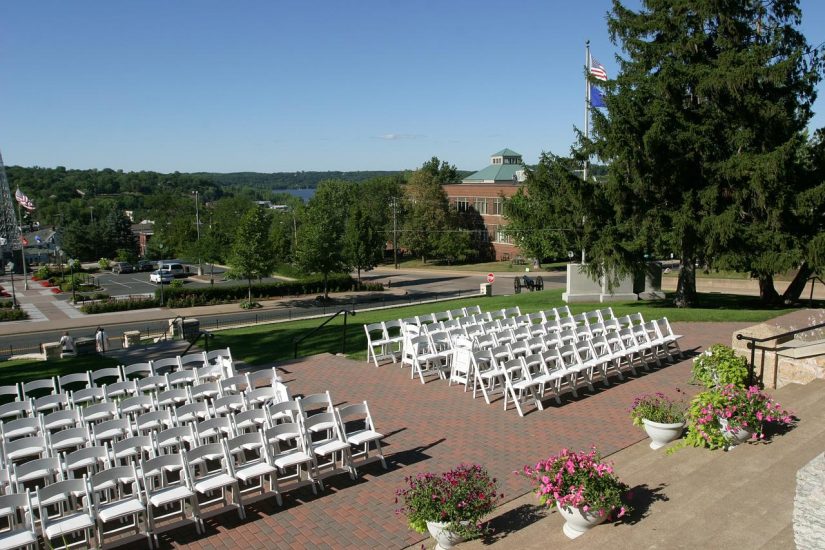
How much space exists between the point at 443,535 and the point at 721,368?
6.40 m

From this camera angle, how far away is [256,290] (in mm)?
47844

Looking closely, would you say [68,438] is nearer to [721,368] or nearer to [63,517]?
[63,517]

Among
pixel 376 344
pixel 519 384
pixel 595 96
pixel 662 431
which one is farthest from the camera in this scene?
pixel 595 96

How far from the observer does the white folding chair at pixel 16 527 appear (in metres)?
6.55

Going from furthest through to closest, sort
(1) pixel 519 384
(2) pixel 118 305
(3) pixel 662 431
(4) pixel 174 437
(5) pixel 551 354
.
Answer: (2) pixel 118 305 < (5) pixel 551 354 < (1) pixel 519 384 < (3) pixel 662 431 < (4) pixel 174 437

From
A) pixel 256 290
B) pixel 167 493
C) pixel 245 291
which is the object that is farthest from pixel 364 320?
→ pixel 256 290

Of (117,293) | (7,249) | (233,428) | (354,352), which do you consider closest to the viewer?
(233,428)

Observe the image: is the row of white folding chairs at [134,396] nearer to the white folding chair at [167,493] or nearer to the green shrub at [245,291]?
the white folding chair at [167,493]

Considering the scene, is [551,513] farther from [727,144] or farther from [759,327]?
[727,144]

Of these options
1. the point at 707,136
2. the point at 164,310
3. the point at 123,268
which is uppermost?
the point at 707,136

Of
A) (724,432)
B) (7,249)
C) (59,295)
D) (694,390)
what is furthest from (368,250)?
(7,249)

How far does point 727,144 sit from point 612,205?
4232 mm

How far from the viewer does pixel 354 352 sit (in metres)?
17.9

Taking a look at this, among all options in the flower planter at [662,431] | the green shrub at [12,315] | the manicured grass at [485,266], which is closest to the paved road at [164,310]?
the green shrub at [12,315]
